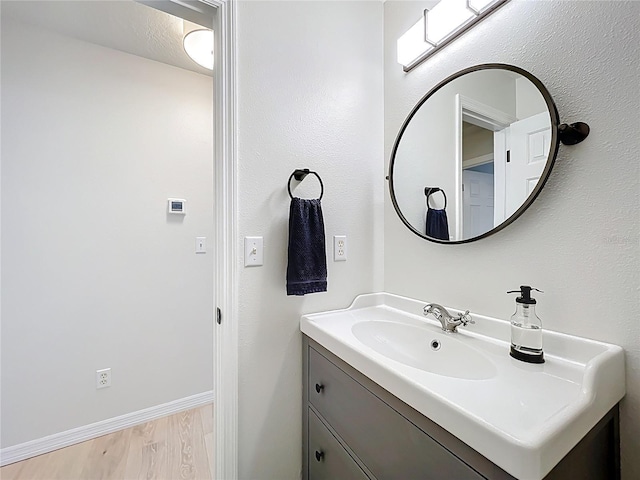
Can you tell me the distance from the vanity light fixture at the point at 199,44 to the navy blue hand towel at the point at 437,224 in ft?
4.98

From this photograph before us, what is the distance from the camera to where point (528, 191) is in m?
0.86

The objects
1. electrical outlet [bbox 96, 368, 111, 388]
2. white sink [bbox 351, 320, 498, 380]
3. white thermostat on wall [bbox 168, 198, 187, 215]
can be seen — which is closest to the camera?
white sink [bbox 351, 320, 498, 380]

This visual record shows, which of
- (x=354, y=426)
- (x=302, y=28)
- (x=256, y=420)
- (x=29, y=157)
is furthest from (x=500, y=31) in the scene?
(x=29, y=157)

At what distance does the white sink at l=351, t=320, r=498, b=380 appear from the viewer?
33.5 inches

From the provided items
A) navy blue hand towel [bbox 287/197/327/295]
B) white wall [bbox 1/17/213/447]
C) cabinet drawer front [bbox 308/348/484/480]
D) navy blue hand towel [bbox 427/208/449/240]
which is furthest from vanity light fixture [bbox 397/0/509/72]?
white wall [bbox 1/17/213/447]

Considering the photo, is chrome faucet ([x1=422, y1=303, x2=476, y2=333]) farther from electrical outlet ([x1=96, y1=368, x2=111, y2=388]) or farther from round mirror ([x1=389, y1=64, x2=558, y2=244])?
electrical outlet ([x1=96, y1=368, x2=111, y2=388])

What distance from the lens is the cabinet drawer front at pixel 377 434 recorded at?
605 millimetres

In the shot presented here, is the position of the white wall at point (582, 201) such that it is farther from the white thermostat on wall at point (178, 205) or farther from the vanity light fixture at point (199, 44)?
the white thermostat on wall at point (178, 205)

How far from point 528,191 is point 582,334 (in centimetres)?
43

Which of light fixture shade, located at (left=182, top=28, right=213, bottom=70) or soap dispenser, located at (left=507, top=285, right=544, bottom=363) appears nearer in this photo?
soap dispenser, located at (left=507, top=285, right=544, bottom=363)

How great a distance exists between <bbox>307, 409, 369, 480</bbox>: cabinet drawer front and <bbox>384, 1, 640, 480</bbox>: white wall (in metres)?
0.67

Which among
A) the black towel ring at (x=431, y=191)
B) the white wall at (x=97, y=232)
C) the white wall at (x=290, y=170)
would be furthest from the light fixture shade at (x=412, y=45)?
the white wall at (x=97, y=232)

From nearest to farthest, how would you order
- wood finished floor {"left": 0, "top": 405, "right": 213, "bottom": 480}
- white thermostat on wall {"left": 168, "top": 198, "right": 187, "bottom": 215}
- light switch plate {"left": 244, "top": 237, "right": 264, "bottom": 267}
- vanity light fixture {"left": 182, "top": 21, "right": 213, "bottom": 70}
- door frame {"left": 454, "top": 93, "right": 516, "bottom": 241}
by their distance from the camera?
1. door frame {"left": 454, "top": 93, "right": 516, "bottom": 241}
2. light switch plate {"left": 244, "top": 237, "right": 264, "bottom": 267}
3. wood finished floor {"left": 0, "top": 405, "right": 213, "bottom": 480}
4. vanity light fixture {"left": 182, "top": 21, "right": 213, "bottom": 70}
5. white thermostat on wall {"left": 168, "top": 198, "right": 187, "bottom": 215}

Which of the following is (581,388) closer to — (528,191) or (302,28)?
(528,191)
